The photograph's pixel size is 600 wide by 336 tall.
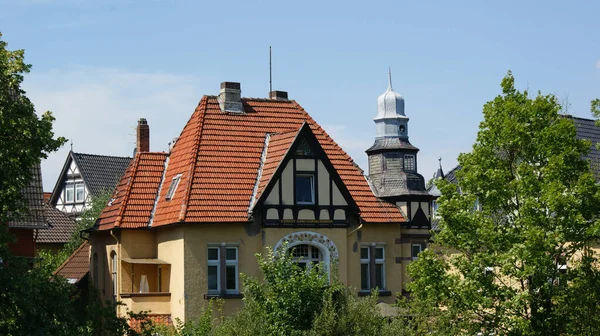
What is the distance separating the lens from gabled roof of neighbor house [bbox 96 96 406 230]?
3819 cm

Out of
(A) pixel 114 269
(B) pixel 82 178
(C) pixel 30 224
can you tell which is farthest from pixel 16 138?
(B) pixel 82 178

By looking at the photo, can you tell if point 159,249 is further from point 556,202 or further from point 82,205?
point 82,205

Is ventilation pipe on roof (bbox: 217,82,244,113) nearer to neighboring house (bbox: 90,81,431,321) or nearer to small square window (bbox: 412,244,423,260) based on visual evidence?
neighboring house (bbox: 90,81,431,321)

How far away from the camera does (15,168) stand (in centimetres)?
2595

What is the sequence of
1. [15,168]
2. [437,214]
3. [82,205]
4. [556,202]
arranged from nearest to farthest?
→ [15,168] < [556,202] < [437,214] < [82,205]

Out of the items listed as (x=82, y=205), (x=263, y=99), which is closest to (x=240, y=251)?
(x=263, y=99)

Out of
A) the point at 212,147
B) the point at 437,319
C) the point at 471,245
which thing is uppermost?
the point at 212,147

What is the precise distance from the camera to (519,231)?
30.7 metres

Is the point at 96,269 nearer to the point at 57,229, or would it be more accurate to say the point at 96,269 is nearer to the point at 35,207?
the point at 35,207

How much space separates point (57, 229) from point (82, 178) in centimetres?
933

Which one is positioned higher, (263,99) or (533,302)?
(263,99)

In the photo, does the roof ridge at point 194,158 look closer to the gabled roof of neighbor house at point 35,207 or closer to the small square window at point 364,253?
the gabled roof of neighbor house at point 35,207

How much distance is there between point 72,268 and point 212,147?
8.29 meters

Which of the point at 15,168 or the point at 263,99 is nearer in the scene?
the point at 15,168
